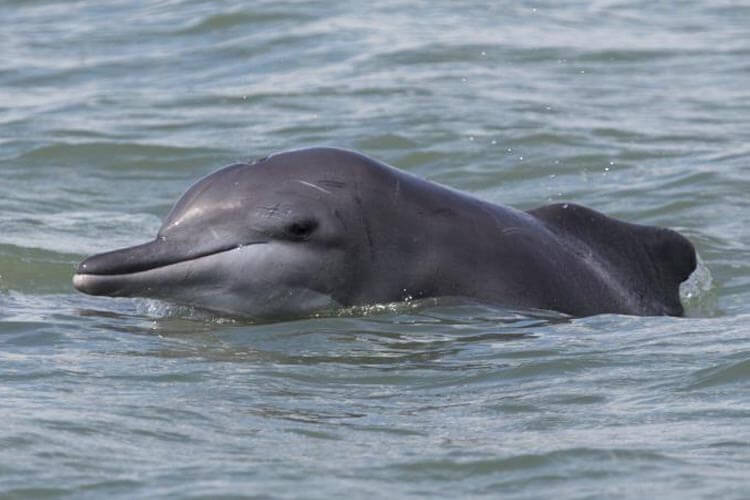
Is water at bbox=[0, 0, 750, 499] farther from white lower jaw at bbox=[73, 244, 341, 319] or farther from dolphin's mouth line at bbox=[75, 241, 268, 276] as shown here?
dolphin's mouth line at bbox=[75, 241, 268, 276]

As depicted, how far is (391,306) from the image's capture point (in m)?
10.0

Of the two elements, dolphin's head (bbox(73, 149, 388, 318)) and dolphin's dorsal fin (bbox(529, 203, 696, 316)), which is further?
dolphin's dorsal fin (bbox(529, 203, 696, 316))

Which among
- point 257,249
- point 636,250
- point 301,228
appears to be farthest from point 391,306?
point 636,250

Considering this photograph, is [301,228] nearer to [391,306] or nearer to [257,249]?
[257,249]

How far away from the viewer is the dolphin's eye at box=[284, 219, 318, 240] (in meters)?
9.80

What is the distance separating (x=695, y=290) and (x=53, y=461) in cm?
609

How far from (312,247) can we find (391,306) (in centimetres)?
54

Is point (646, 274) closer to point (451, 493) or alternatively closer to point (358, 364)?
point (358, 364)

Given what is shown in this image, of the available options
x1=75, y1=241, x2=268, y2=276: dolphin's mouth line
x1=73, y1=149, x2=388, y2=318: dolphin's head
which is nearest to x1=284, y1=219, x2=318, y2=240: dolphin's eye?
x1=73, y1=149, x2=388, y2=318: dolphin's head

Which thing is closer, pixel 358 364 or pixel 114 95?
pixel 358 364

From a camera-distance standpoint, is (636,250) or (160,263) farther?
(636,250)

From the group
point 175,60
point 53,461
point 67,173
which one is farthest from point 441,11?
point 53,461

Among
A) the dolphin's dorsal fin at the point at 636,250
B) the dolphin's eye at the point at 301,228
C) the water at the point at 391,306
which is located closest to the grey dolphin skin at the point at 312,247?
the dolphin's eye at the point at 301,228

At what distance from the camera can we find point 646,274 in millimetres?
11422
